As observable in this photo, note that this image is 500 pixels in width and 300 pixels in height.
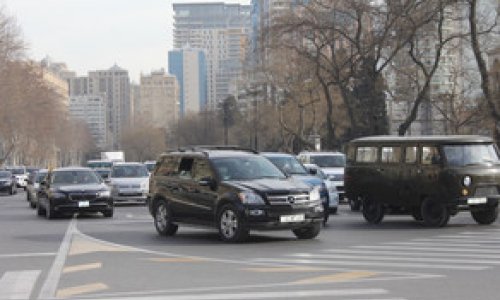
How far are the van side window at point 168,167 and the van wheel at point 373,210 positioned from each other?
527 cm

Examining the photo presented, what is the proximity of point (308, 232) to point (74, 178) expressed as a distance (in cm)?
1208

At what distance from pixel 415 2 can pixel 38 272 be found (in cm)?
3397

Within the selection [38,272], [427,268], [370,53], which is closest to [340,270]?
[427,268]

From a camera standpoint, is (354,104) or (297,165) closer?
(297,165)

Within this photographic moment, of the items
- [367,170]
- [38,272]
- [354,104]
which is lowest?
[38,272]

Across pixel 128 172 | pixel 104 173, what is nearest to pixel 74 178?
pixel 128 172

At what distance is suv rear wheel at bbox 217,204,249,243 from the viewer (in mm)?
16453

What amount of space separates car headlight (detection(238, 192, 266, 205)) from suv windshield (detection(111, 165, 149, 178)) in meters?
18.5

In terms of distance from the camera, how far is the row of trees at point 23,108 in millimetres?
84750

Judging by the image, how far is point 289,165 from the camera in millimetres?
24469

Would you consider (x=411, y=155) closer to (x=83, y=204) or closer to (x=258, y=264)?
(x=258, y=264)

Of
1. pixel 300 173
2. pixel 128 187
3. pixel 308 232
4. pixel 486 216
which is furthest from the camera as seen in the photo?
pixel 128 187

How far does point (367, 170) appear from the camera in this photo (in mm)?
21312

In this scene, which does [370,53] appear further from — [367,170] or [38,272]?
[38,272]
